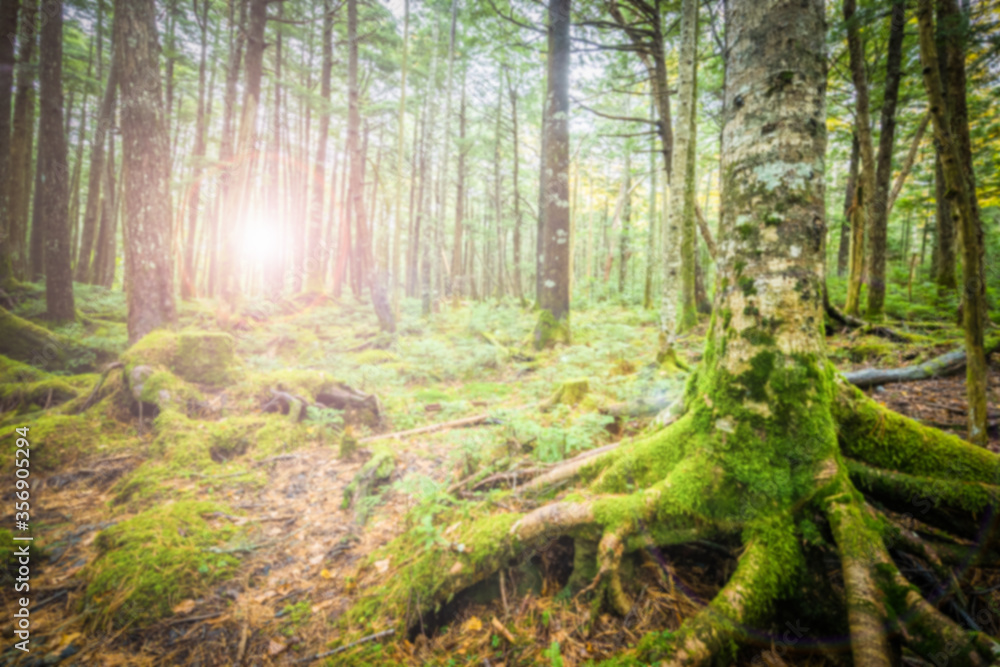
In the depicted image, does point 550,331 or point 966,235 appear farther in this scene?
point 550,331

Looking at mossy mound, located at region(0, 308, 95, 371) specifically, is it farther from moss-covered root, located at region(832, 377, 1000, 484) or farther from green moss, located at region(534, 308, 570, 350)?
moss-covered root, located at region(832, 377, 1000, 484)

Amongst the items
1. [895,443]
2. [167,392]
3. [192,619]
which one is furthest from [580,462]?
[167,392]

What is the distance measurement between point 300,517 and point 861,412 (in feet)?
15.7

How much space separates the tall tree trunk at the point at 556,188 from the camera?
8328 mm

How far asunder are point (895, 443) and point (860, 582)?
109cm

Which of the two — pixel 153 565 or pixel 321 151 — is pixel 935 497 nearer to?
pixel 153 565

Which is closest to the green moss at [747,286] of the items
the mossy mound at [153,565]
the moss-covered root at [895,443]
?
the moss-covered root at [895,443]

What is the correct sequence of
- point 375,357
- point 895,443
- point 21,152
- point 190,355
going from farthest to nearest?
1. point 21,152
2. point 375,357
3. point 190,355
4. point 895,443

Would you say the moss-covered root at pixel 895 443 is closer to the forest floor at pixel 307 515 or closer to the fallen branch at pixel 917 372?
the forest floor at pixel 307 515

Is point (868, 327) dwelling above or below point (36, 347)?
above

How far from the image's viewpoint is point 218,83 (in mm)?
19328

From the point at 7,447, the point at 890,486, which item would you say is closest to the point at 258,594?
the point at 7,447

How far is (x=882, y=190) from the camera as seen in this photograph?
819cm

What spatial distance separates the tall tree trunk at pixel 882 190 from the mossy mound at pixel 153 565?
11.2m
